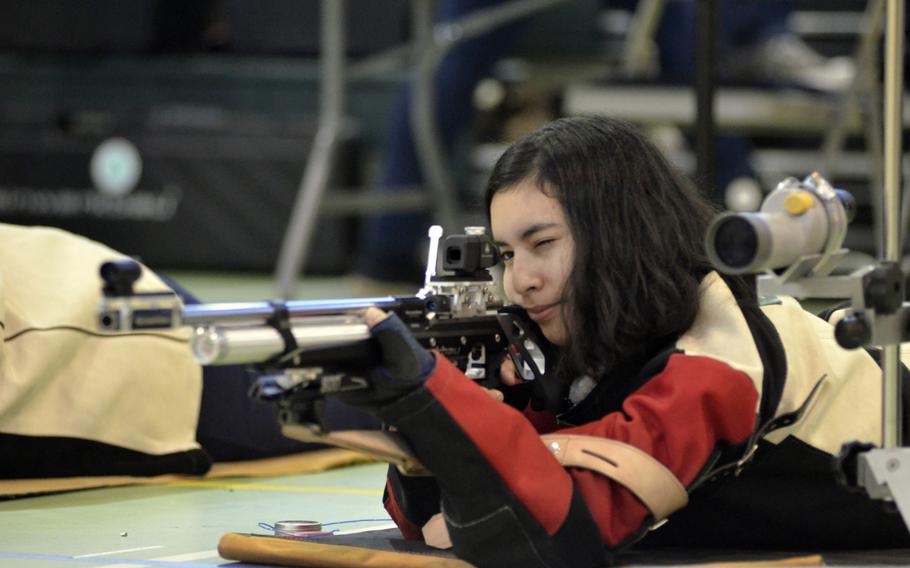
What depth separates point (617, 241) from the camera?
1.73 meters

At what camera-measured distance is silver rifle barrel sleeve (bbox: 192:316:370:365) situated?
1.40 metres

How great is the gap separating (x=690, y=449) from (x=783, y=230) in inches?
10.5

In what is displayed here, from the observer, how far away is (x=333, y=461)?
277 cm

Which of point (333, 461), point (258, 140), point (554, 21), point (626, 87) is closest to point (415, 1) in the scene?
point (626, 87)

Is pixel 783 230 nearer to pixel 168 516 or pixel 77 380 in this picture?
pixel 168 516

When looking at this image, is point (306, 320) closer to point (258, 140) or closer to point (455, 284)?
point (455, 284)

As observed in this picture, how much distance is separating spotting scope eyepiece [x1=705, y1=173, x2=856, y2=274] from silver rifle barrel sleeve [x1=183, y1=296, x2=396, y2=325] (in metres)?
0.36

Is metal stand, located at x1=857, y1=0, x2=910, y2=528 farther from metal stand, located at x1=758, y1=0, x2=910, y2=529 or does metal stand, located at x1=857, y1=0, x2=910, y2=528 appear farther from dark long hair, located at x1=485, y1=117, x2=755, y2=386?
dark long hair, located at x1=485, y1=117, x2=755, y2=386

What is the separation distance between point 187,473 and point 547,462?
3.65ft

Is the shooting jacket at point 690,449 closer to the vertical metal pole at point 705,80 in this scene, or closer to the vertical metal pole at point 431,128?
the vertical metal pole at point 705,80

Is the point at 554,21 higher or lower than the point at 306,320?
higher

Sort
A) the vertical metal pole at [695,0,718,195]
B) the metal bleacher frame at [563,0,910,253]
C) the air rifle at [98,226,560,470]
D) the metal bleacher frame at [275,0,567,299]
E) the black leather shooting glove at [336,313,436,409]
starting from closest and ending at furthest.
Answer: the air rifle at [98,226,560,470]
the black leather shooting glove at [336,313,436,409]
the vertical metal pole at [695,0,718,195]
the metal bleacher frame at [275,0,567,299]
the metal bleacher frame at [563,0,910,253]

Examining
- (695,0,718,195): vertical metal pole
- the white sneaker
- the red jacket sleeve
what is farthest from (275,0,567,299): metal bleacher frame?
the red jacket sleeve

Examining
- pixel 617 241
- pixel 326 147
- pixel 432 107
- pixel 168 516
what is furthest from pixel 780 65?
pixel 617 241
